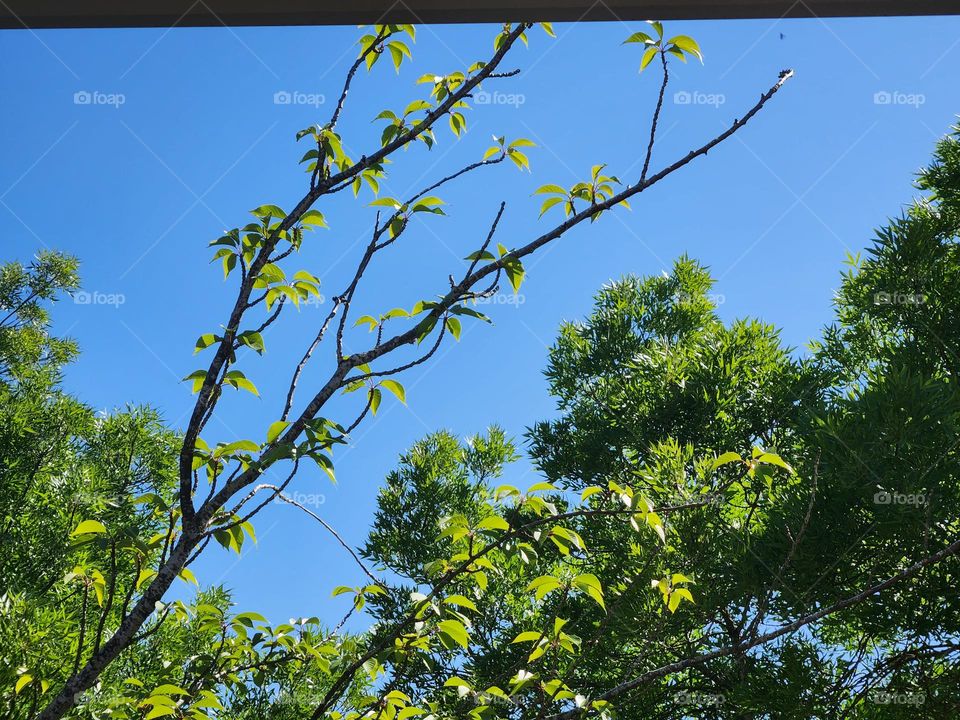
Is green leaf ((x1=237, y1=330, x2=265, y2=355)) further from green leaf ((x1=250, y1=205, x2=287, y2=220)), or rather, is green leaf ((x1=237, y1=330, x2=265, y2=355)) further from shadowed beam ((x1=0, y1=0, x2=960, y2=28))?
shadowed beam ((x1=0, y1=0, x2=960, y2=28))

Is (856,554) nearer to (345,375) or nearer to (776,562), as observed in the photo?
(776,562)

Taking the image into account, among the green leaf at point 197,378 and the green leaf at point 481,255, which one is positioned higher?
the green leaf at point 481,255

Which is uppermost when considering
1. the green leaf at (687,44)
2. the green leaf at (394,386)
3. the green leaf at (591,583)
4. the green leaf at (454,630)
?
the green leaf at (687,44)

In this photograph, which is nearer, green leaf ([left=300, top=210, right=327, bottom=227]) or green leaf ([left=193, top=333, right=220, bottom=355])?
green leaf ([left=193, top=333, right=220, bottom=355])

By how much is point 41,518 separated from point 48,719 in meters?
3.31

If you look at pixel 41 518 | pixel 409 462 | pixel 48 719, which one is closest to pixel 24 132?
pixel 41 518

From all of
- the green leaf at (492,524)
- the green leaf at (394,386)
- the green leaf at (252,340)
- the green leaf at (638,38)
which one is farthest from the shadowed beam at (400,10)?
the green leaf at (492,524)

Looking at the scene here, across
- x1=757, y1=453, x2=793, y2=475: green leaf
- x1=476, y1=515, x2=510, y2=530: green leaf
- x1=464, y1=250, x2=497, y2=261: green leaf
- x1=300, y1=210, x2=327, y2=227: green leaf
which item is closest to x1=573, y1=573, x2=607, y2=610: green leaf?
x1=476, y1=515, x2=510, y2=530: green leaf

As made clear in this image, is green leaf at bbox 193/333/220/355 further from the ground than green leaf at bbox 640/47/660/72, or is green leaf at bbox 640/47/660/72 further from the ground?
green leaf at bbox 640/47/660/72

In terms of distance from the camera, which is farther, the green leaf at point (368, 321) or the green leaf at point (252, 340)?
the green leaf at point (368, 321)

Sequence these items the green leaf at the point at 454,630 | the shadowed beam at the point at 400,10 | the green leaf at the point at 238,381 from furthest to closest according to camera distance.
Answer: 1. the green leaf at the point at 454,630
2. the green leaf at the point at 238,381
3. the shadowed beam at the point at 400,10

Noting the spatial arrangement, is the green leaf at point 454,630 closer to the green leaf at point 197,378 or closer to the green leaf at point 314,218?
the green leaf at point 197,378

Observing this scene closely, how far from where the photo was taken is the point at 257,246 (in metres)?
1.04

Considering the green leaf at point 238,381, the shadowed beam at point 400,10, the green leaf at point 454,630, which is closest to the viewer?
the shadowed beam at point 400,10
